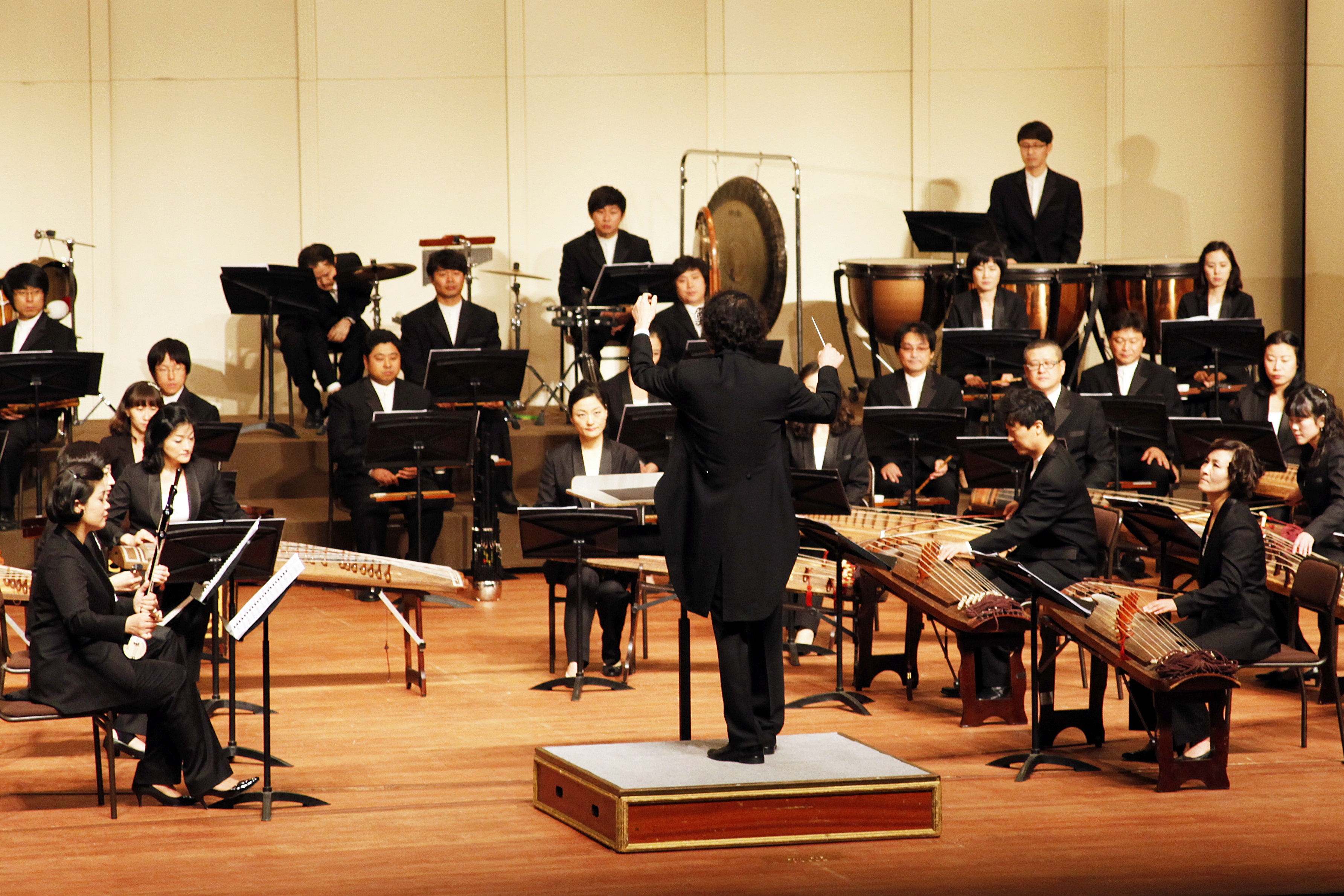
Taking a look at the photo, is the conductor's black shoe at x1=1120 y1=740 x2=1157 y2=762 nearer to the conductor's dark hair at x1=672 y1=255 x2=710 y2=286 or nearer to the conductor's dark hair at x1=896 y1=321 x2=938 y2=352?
the conductor's dark hair at x1=896 y1=321 x2=938 y2=352

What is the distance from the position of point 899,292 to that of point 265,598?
6.05m

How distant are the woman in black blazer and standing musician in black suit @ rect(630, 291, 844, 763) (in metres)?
1.55

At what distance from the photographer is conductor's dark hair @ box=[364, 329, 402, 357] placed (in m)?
8.34

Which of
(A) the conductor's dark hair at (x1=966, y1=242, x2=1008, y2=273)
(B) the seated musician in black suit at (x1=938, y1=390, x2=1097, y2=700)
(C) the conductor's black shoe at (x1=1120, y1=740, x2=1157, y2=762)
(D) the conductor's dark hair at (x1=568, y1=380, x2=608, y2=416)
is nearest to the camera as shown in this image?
(C) the conductor's black shoe at (x1=1120, y1=740, x2=1157, y2=762)

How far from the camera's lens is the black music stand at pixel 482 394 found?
8.02 m

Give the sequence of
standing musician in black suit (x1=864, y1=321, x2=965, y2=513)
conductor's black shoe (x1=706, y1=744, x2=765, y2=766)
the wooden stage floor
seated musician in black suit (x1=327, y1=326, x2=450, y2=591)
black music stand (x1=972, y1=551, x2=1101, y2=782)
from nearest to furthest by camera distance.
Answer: the wooden stage floor
conductor's black shoe (x1=706, y1=744, x2=765, y2=766)
black music stand (x1=972, y1=551, x2=1101, y2=782)
standing musician in black suit (x1=864, y1=321, x2=965, y2=513)
seated musician in black suit (x1=327, y1=326, x2=450, y2=591)

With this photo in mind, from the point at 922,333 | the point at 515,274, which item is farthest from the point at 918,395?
the point at 515,274

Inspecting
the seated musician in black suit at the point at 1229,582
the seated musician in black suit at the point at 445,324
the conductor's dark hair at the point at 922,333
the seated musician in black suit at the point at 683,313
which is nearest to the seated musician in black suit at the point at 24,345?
the seated musician in black suit at the point at 445,324

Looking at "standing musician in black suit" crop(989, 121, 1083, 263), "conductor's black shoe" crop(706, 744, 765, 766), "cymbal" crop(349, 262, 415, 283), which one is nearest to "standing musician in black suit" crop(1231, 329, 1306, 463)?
"standing musician in black suit" crop(989, 121, 1083, 263)

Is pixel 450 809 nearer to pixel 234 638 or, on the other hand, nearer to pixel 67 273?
pixel 234 638

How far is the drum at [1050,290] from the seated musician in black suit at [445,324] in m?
3.01

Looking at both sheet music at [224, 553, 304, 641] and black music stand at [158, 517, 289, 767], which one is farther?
black music stand at [158, 517, 289, 767]

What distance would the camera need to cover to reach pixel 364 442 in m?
→ 8.26

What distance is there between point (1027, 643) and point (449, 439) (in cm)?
278
